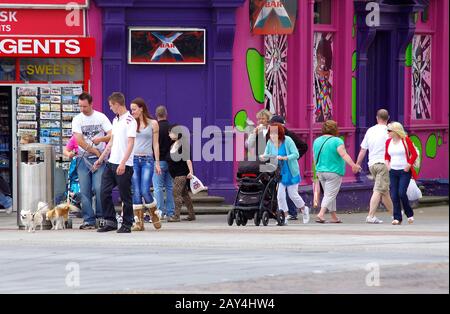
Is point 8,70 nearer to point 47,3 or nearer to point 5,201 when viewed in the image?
point 47,3

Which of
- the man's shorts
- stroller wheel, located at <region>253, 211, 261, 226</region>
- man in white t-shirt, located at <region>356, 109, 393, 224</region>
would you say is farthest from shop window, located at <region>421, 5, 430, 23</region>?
stroller wheel, located at <region>253, 211, 261, 226</region>

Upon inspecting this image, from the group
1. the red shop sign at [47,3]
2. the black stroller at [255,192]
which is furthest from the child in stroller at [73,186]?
the red shop sign at [47,3]

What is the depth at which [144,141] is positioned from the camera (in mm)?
17250

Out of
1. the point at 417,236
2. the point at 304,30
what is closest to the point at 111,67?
the point at 304,30

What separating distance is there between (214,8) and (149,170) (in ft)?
17.4

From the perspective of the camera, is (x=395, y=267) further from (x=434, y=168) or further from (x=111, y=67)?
(x=434, y=168)

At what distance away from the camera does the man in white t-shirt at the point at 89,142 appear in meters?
17.5

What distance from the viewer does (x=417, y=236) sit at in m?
16.7

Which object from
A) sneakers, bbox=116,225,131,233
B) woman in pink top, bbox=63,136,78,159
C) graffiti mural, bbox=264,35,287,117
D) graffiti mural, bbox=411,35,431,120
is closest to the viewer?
sneakers, bbox=116,225,131,233

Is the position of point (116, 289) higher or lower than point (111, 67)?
lower

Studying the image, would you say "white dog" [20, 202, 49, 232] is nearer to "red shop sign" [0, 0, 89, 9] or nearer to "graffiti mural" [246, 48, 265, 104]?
Result: "red shop sign" [0, 0, 89, 9]

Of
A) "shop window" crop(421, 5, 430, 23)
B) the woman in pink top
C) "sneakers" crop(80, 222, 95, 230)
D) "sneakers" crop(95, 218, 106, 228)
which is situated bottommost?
"sneakers" crop(80, 222, 95, 230)

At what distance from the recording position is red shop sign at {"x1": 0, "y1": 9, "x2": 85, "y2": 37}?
21.3 meters

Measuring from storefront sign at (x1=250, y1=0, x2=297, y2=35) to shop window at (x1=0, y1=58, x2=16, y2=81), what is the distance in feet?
13.7
